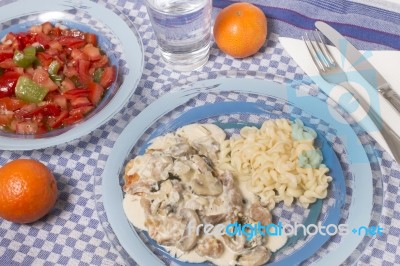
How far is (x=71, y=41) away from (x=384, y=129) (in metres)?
0.76

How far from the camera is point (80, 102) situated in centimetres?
139

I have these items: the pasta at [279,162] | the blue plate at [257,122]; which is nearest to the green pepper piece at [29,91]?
the blue plate at [257,122]

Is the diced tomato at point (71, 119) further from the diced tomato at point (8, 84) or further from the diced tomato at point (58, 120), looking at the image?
the diced tomato at point (8, 84)

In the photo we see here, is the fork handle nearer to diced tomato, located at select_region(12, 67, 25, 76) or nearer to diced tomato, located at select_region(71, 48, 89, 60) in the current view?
diced tomato, located at select_region(71, 48, 89, 60)

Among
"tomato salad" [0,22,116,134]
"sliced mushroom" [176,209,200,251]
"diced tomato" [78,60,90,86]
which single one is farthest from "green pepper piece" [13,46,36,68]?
"sliced mushroom" [176,209,200,251]

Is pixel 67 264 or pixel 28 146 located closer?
pixel 67 264

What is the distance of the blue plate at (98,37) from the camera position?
134 cm

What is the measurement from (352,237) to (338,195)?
0.34 ft

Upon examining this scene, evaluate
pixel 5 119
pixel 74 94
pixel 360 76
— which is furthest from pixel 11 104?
pixel 360 76

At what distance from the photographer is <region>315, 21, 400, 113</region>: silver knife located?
1.38m

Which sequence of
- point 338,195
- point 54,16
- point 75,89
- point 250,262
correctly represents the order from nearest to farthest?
point 250,262 → point 338,195 → point 75,89 → point 54,16

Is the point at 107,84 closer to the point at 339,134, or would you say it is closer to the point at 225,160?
the point at 225,160

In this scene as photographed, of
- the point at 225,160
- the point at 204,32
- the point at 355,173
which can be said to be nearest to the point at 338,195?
the point at 355,173

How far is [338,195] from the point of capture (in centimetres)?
124
